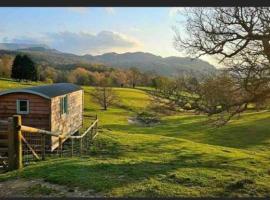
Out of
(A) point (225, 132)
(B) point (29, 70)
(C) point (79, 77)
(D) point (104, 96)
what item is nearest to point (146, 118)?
(D) point (104, 96)

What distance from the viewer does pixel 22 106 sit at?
21031 mm

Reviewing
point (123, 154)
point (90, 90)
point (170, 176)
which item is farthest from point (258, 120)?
point (170, 176)

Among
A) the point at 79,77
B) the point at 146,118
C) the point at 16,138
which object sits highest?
the point at 79,77

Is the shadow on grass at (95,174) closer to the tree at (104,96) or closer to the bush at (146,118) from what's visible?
the bush at (146,118)

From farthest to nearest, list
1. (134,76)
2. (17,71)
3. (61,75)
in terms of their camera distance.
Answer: (134,76) → (61,75) → (17,71)

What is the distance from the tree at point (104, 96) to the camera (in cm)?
5867

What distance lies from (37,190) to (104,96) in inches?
1898

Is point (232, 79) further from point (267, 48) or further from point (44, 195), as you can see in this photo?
point (44, 195)

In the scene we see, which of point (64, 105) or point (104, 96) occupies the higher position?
point (104, 96)

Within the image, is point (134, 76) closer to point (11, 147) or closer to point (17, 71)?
point (17, 71)

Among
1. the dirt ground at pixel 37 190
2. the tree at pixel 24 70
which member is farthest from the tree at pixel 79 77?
the dirt ground at pixel 37 190

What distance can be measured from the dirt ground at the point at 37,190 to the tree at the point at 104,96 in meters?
47.0

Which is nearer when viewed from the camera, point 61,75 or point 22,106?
point 22,106

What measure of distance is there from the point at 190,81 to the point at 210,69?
1.15 m
